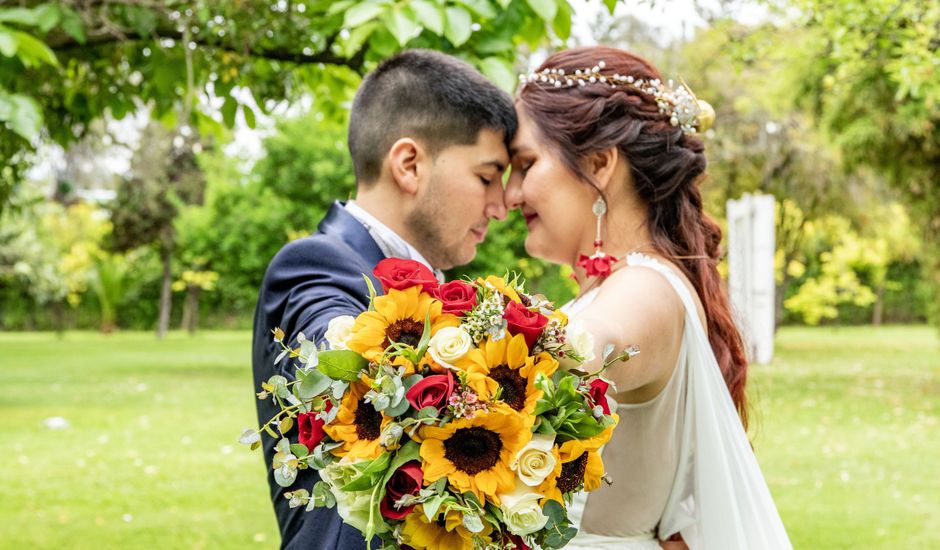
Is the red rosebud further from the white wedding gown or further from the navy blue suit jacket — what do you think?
the navy blue suit jacket

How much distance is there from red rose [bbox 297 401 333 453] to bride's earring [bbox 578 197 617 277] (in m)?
1.04

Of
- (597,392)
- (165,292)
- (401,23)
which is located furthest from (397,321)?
(165,292)

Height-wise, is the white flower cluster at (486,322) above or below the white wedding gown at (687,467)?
above

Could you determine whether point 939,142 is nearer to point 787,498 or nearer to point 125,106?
point 787,498

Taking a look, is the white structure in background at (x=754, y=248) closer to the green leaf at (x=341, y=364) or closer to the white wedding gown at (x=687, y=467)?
the white wedding gown at (x=687, y=467)

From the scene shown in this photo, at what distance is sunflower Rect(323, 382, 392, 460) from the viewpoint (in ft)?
5.23

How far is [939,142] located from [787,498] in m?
7.27

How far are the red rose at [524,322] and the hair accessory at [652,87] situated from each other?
3.58ft

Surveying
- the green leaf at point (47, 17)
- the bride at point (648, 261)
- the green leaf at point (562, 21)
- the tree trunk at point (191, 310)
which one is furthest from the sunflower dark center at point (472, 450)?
the tree trunk at point (191, 310)

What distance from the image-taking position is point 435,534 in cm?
159

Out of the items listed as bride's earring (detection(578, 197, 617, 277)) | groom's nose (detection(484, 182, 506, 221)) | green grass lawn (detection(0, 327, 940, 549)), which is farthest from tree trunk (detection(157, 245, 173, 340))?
bride's earring (detection(578, 197, 617, 277))

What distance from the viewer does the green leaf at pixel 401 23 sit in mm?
3129

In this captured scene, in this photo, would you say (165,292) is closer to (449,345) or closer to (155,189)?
(155,189)

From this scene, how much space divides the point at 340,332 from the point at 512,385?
0.29 meters
